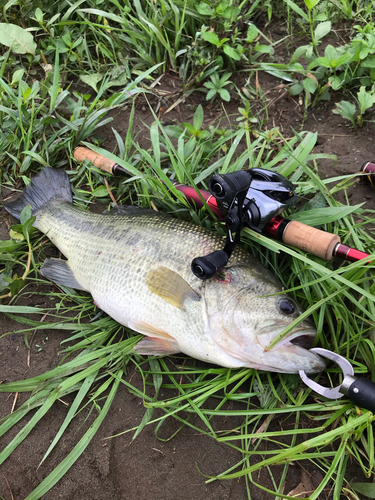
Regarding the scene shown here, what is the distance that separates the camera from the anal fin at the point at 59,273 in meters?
2.98

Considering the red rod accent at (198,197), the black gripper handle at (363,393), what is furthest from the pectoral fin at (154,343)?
the black gripper handle at (363,393)

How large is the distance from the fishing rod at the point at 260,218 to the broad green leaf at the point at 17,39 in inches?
115

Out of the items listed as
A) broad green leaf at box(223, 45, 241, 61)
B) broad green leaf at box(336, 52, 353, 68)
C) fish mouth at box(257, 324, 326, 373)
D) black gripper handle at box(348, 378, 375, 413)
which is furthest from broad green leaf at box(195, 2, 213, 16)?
black gripper handle at box(348, 378, 375, 413)

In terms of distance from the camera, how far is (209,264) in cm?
229

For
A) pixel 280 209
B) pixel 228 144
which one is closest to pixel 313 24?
pixel 228 144

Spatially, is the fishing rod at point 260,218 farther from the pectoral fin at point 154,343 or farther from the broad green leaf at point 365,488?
the broad green leaf at point 365,488

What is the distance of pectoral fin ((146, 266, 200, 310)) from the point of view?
2430 mm

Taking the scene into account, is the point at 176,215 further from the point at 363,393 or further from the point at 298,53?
the point at 298,53

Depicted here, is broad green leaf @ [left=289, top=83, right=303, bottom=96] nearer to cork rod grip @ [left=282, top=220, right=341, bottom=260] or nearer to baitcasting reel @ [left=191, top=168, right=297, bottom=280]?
baitcasting reel @ [left=191, top=168, right=297, bottom=280]

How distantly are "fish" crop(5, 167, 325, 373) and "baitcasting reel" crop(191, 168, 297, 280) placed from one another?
17 centimetres

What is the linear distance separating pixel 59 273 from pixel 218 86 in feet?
8.09

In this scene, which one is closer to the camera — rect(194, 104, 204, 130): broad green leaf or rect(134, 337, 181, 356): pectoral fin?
rect(134, 337, 181, 356): pectoral fin

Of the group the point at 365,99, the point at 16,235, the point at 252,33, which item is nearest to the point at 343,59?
the point at 365,99

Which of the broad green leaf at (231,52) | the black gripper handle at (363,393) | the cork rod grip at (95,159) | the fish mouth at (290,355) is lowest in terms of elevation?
the black gripper handle at (363,393)
